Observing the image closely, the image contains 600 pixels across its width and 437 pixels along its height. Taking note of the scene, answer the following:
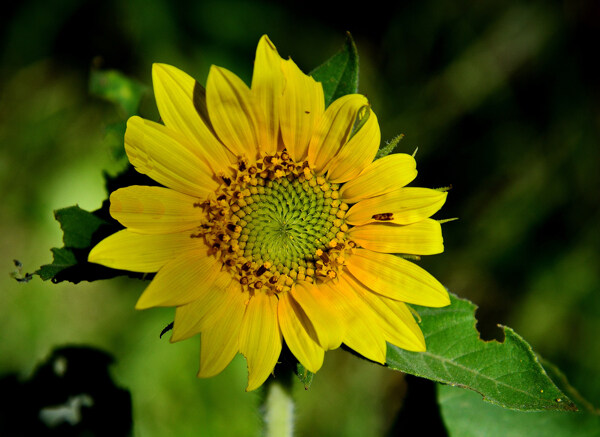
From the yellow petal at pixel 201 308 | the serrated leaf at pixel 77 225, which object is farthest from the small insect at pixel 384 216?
the serrated leaf at pixel 77 225

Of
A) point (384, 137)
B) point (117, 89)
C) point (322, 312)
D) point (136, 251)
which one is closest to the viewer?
point (136, 251)

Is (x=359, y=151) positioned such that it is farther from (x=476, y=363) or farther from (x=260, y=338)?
(x=476, y=363)

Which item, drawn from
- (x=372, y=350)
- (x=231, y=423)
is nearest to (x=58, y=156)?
(x=231, y=423)

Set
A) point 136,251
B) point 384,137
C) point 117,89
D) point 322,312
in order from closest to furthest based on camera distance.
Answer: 1. point 136,251
2. point 322,312
3. point 117,89
4. point 384,137

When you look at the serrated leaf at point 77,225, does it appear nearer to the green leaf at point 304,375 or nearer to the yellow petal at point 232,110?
the yellow petal at point 232,110

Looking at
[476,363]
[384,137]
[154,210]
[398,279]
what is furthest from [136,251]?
[384,137]

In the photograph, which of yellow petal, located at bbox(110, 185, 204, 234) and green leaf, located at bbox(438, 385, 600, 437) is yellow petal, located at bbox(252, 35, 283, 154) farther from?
green leaf, located at bbox(438, 385, 600, 437)

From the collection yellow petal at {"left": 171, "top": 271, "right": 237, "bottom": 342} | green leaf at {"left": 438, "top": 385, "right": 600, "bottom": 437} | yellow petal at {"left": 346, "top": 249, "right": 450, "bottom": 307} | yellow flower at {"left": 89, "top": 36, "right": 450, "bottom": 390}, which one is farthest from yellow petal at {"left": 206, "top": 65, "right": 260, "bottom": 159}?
green leaf at {"left": 438, "top": 385, "right": 600, "bottom": 437}
